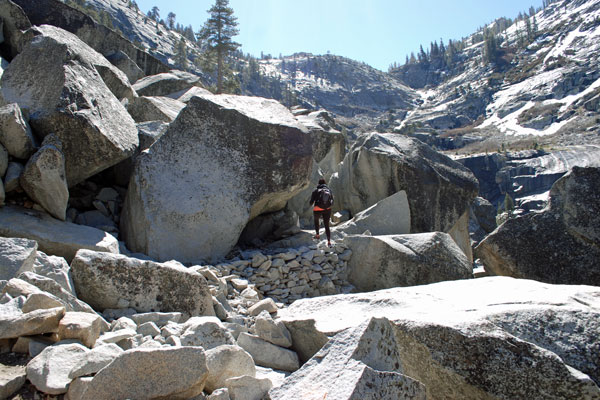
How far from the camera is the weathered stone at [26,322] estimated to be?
3.08m

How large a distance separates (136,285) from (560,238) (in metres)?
6.16

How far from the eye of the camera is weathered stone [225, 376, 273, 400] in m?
2.91

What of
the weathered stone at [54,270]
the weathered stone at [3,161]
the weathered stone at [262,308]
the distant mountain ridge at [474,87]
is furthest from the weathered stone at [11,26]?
the distant mountain ridge at [474,87]

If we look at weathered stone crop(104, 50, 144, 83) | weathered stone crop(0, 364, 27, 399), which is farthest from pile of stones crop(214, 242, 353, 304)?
weathered stone crop(104, 50, 144, 83)

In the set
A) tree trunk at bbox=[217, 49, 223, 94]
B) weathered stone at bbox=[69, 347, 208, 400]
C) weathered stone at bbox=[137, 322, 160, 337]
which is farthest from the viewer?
tree trunk at bbox=[217, 49, 223, 94]

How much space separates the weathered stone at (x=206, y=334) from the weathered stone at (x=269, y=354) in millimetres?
313

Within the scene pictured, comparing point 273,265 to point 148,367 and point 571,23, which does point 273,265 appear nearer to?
point 148,367

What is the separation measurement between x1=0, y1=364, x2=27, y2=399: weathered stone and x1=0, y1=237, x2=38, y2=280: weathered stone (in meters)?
1.62

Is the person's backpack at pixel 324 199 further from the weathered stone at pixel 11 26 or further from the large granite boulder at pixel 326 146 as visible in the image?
the weathered stone at pixel 11 26

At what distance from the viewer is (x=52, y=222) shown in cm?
662

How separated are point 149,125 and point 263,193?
10.5 feet

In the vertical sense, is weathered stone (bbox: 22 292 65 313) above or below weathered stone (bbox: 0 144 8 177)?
below

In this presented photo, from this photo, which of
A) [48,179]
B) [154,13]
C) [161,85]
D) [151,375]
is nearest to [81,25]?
[161,85]

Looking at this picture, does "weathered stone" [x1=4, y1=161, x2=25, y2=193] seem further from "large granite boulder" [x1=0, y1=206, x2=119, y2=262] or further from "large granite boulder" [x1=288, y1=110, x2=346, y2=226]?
"large granite boulder" [x1=288, y1=110, x2=346, y2=226]
